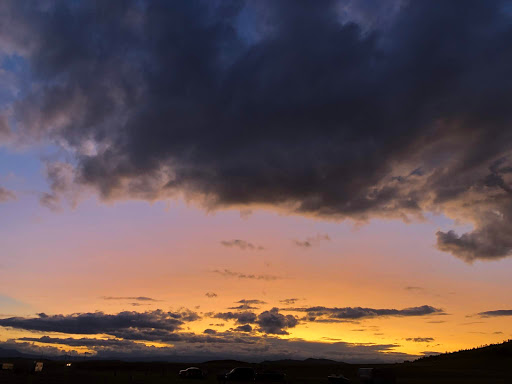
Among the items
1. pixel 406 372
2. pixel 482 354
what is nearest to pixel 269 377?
pixel 406 372

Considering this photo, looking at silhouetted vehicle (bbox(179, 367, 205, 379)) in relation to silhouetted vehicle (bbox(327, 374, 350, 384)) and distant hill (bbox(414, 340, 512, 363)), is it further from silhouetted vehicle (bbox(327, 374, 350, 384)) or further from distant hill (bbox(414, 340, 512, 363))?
distant hill (bbox(414, 340, 512, 363))

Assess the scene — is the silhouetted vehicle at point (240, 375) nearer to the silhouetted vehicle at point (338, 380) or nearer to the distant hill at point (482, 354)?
the silhouetted vehicle at point (338, 380)

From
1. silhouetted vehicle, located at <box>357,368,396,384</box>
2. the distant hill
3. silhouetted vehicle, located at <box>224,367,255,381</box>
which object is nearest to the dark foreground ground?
the distant hill

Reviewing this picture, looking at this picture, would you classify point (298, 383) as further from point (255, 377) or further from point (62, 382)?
point (62, 382)

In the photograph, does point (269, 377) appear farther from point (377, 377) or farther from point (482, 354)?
point (482, 354)

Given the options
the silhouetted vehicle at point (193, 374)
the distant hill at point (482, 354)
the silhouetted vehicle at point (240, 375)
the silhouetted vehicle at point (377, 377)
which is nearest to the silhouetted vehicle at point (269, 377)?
the silhouetted vehicle at point (240, 375)

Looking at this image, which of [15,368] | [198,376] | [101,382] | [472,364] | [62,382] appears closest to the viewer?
[62,382]

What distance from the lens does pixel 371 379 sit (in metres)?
56.0

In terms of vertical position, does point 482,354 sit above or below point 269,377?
above

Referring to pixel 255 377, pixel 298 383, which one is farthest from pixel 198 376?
pixel 298 383

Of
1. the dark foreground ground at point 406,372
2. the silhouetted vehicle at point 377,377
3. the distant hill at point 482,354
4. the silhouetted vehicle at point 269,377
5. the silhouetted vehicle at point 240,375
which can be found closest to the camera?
the silhouetted vehicle at point 377,377

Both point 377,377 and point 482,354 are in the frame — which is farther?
point 482,354

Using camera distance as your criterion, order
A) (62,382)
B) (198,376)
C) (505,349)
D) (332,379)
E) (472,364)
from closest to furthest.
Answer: (62,382) < (332,379) < (198,376) < (472,364) < (505,349)

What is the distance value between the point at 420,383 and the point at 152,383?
3509cm
